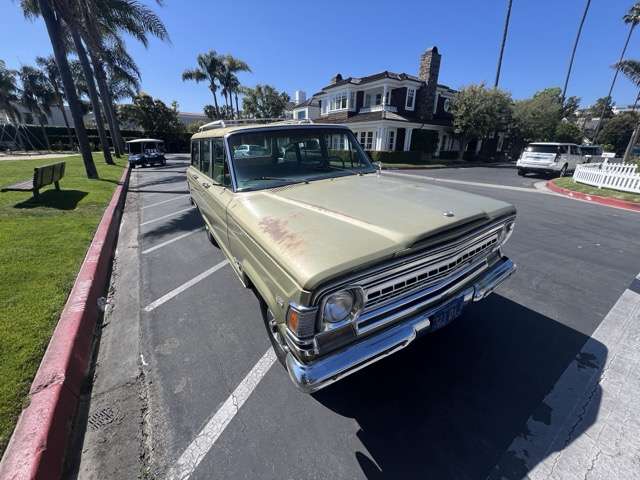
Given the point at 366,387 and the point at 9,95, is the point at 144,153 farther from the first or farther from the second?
the point at 9,95

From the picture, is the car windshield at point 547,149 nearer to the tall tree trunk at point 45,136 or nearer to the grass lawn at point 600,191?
the grass lawn at point 600,191

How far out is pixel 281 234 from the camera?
1977 mm

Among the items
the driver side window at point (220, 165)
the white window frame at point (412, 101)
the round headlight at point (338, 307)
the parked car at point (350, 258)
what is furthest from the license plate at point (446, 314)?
the white window frame at point (412, 101)

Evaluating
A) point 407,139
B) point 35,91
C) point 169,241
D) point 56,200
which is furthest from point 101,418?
point 35,91

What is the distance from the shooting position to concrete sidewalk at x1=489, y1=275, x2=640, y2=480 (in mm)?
1758

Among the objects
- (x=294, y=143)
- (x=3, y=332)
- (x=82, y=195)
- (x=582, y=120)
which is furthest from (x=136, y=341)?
(x=582, y=120)

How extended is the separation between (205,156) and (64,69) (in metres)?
11.9

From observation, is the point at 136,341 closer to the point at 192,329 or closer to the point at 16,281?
the point at 192,329

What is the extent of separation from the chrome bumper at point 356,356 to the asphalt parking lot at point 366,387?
0.65m

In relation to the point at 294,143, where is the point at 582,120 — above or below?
above

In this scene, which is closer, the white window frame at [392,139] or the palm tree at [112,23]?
the palm tree at [112,23]

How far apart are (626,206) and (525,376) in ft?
33.8

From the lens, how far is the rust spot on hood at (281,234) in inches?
71.4

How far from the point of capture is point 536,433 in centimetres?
197
